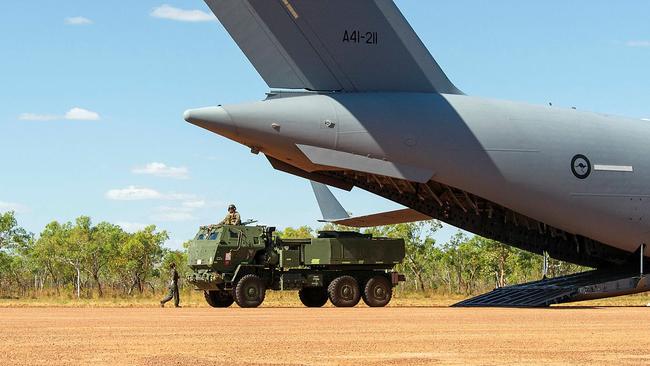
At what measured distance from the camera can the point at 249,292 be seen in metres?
24.6

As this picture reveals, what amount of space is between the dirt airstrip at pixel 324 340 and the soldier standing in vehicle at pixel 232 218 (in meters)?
8.04

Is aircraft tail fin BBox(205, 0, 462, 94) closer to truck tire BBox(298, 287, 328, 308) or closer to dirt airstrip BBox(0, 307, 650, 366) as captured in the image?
truck tire BBox(298, 287, 328, 308)

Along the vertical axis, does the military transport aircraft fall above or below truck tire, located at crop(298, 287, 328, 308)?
above

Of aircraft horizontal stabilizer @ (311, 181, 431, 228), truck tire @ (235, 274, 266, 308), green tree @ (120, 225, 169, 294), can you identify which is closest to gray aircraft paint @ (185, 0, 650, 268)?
truck tire @ (235, 274, 266, 308)

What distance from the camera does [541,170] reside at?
914 inches

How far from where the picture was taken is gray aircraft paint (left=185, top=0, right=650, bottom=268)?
22.1 m

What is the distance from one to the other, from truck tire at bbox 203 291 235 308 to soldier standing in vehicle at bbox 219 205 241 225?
1.93 m

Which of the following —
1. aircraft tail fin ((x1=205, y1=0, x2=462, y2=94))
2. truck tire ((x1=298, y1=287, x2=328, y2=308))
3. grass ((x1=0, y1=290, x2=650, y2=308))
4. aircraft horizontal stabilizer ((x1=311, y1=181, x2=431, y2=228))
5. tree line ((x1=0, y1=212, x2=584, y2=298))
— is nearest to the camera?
aircraft tail fin ((x1=205, y1=0, x2=462, y2=94))

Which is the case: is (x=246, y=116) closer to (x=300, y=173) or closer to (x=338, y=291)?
(x=300, y=173)

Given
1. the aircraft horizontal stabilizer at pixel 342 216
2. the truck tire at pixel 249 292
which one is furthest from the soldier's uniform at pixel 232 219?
the aircraft horizontal stabilizer at pixel 342 216

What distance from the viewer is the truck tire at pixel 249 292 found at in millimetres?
24480

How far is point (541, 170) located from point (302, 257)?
6.40 metres

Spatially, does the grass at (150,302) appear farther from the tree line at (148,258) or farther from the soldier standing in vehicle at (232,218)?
the tree line at (148,258)

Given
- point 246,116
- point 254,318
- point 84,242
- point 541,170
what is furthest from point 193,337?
point 84,242
